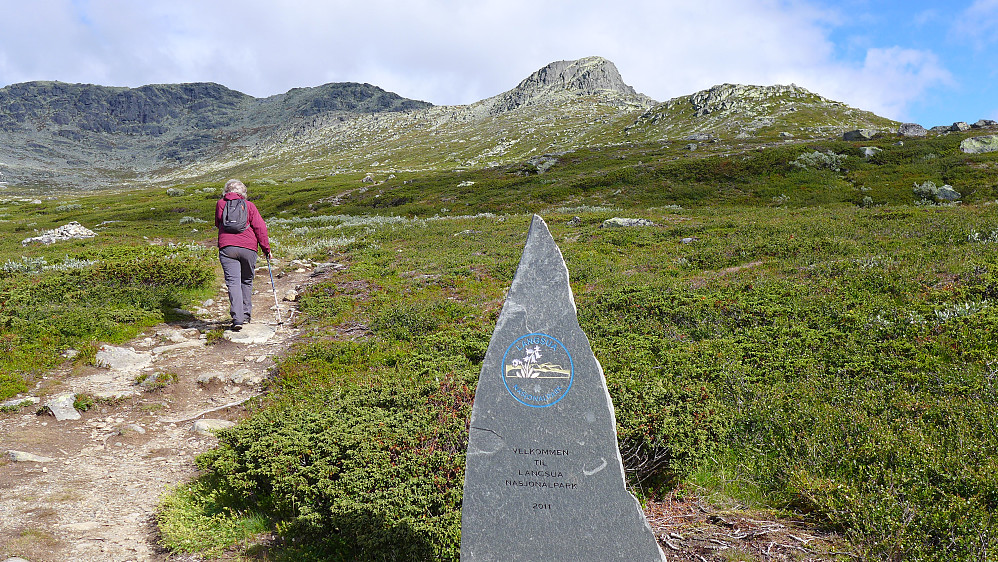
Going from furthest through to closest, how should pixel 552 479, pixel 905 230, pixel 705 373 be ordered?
pixel 905 230, pixel 705 373, pixel 552 479

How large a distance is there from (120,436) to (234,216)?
5.85m

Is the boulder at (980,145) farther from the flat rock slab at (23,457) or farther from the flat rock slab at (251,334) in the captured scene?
the flat rock slab at (23,457)

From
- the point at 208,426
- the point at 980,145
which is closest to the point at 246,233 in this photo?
the point at 208,426

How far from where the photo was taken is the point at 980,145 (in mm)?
37031

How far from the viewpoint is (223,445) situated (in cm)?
595

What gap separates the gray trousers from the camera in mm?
11672

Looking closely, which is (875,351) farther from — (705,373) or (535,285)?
(535,285)

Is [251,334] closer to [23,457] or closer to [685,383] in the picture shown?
[23,457]

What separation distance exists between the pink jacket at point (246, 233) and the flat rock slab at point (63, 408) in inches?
183

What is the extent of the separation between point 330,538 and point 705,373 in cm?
586

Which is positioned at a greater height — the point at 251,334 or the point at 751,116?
the point at 751,116

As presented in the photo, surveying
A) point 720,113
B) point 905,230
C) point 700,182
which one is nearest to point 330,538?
point 905,230

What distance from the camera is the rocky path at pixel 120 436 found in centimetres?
483

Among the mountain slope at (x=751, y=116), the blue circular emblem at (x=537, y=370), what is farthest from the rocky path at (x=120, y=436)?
the mountain slope at (x=751, y=116)
